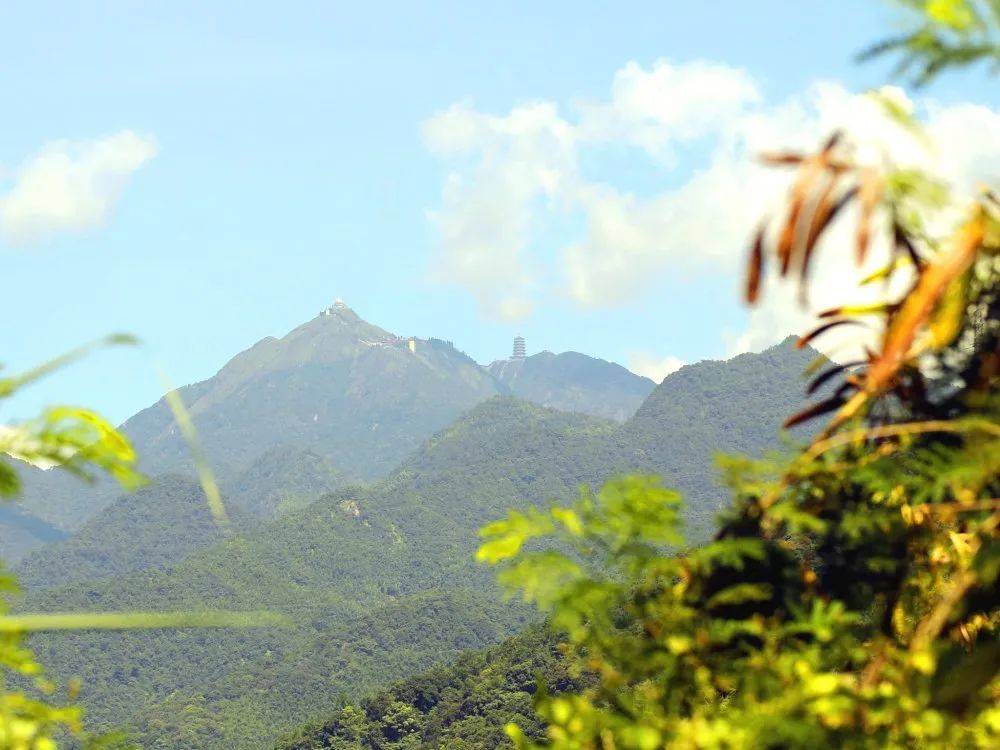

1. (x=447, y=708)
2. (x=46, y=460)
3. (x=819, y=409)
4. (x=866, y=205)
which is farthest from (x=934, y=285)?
(x=447, y=708)

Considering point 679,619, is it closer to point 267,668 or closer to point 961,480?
point 961,480

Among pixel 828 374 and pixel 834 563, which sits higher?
pixel 828 374

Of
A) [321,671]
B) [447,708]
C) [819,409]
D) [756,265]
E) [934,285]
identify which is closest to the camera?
[934,285]

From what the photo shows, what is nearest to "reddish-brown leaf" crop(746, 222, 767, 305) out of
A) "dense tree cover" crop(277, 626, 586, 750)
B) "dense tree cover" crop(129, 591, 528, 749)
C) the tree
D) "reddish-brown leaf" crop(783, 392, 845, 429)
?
the tree

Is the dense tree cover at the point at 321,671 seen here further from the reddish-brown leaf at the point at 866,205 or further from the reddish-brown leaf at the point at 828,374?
the reddish-brown leaf at the point at 866,205

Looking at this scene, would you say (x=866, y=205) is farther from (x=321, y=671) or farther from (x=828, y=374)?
(x=321, y=671)

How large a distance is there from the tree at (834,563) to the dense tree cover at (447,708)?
75.2 meters

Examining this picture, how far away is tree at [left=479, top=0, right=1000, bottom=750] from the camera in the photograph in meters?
1.61

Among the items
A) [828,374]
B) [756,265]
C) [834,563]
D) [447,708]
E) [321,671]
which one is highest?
[756,265]

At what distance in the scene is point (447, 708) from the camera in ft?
280

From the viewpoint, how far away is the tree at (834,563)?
63.6 inches

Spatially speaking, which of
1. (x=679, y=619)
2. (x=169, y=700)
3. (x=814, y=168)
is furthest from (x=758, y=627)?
(x=169, y=700)

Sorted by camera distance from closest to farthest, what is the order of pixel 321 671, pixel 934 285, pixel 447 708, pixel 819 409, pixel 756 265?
pixel 934 285
pixel 756 265
pixel 819 409
pixel 447 708
pixel 321 671

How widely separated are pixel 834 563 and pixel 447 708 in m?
86.3
